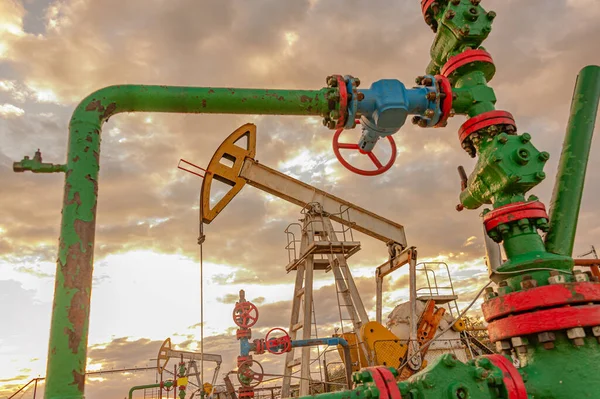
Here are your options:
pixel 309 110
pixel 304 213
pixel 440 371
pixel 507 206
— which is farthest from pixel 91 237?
Result: pixel 304 213

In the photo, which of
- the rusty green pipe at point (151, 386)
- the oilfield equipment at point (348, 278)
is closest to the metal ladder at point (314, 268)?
the oilfield equipment at point (348, 278)

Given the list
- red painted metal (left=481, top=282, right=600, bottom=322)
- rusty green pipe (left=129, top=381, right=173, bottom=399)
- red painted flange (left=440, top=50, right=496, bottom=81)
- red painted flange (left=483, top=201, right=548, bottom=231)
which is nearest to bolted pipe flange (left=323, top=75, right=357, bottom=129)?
red painted flange (left=440, top=50, right=496, bottom=81)

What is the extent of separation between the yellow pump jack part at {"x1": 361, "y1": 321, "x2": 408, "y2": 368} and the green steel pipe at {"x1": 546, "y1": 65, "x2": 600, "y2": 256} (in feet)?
21.1

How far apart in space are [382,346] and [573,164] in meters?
6.71

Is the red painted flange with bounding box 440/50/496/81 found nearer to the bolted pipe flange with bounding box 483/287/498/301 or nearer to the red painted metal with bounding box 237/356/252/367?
the bolted pipe flange with bounding box 483/287/498/301

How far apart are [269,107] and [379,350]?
23.1 feet

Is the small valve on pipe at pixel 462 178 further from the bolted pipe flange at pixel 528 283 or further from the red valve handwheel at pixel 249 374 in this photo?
the red valve handwheel at pixel 249 374

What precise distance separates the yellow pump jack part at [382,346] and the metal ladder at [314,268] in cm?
63

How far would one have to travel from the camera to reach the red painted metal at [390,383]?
72.9 inches

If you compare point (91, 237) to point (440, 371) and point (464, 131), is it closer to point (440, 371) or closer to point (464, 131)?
point (440, 371)

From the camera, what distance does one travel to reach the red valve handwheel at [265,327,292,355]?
811cm

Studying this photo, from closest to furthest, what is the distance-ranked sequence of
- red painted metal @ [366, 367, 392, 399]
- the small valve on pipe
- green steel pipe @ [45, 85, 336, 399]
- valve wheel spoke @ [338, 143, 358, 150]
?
red painted metal @ [366, 367, 392, 399]
green steel pipe @ [45, 85, 336, 399]
the small valve on pipe
valve wheel spoke @ [338, 143, 358, 150]

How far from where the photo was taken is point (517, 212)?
2570 millimetres

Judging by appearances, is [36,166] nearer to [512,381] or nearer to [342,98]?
[342,98]
